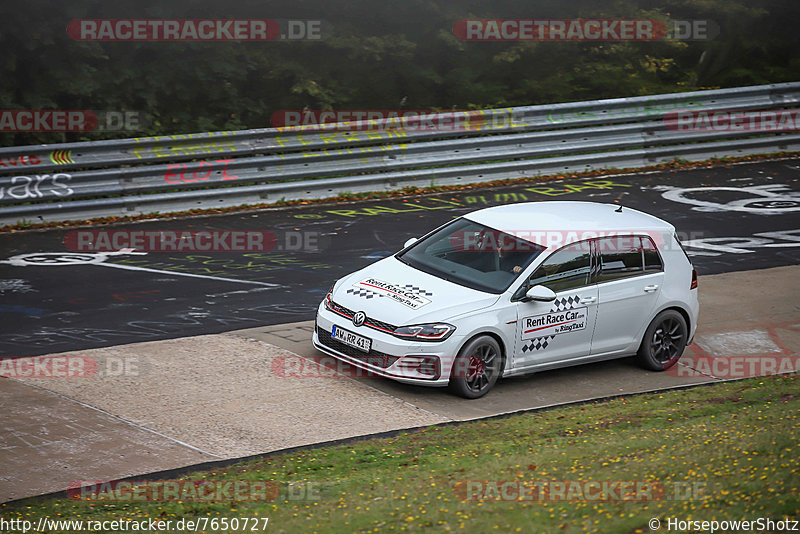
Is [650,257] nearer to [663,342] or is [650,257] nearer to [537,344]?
[663,342]

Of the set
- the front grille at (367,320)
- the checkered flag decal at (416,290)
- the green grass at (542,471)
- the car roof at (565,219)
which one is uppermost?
the car roof at (565,219)

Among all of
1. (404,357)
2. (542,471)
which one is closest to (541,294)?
(404,357)

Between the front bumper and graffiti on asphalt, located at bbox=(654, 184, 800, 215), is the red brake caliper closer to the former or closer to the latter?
the front bumper

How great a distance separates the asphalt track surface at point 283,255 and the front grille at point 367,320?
1.56 meters

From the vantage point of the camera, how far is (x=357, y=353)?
9.22 m

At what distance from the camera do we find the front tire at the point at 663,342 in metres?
10.1

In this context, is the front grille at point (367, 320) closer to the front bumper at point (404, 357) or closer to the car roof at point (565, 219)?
the front bumper at point (404, 357)

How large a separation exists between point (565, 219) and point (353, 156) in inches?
293

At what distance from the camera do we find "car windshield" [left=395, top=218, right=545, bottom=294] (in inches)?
370

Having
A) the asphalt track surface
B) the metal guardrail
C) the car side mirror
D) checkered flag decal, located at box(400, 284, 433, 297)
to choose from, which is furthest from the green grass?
the metal guardrail

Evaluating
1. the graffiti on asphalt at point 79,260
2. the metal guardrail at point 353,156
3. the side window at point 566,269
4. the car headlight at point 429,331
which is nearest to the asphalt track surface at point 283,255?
the graffiti on asphalt at point 79,260

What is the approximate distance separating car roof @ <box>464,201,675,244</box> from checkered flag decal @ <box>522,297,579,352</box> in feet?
2.08

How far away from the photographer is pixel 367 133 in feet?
56.1

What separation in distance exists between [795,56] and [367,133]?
42.6ft
